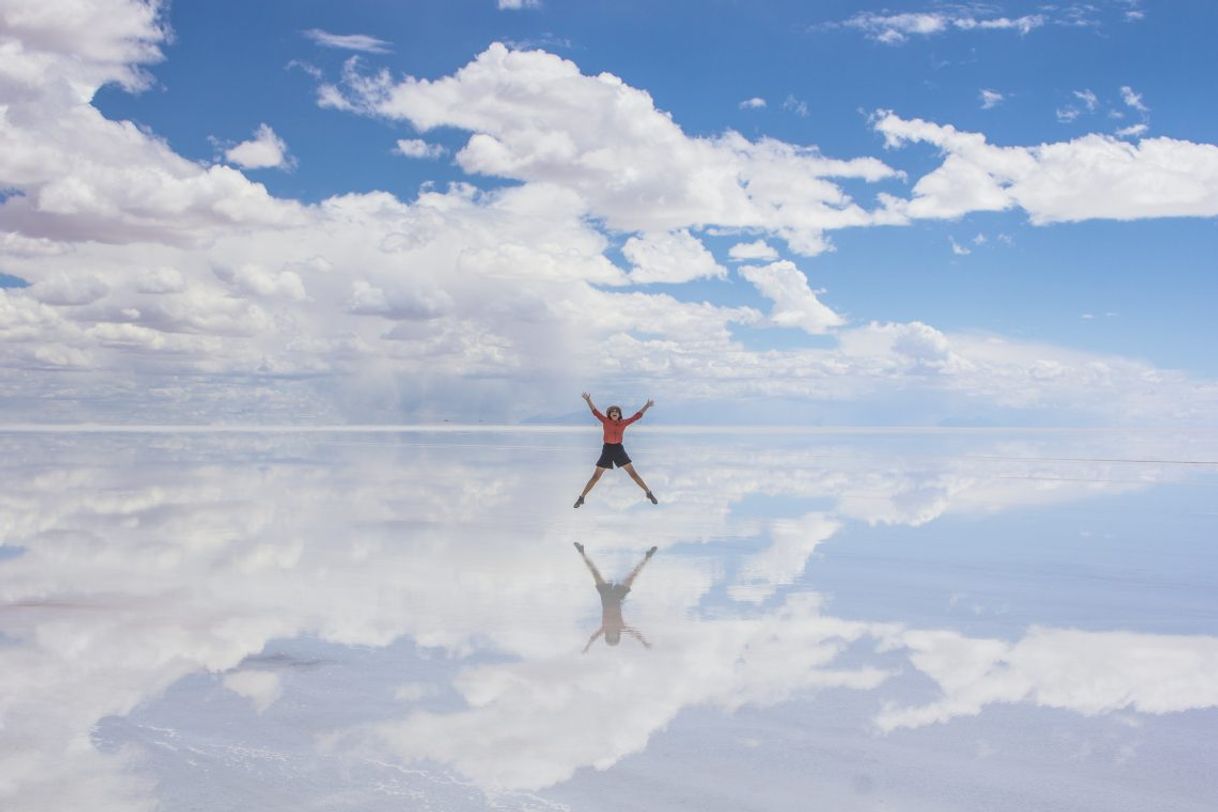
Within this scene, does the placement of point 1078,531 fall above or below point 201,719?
above

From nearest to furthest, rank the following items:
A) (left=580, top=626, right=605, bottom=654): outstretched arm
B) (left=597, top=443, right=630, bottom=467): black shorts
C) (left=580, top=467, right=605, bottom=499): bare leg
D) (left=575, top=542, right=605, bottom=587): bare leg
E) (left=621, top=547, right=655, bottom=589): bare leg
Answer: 1. (left=580, top=626, right=605, bottom=654): outstretched arm
2. (left=621, top=547, right=655, bottom=589): bare leg
3. (left=575, top=542, right=605, bottom=587): bare leg
4. (left=580, top=467, right=605, bottom=499): bare leg
5. (left=597, top=443, right=630, bottom=467): black shorts

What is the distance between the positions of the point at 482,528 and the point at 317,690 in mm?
8633

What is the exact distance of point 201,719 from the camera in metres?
6.11

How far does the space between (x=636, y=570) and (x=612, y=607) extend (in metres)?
2.15

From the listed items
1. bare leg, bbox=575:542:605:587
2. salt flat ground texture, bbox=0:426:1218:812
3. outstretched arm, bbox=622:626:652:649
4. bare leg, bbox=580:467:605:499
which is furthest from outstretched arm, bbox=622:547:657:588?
bare leg, bbox=580:467:605:499

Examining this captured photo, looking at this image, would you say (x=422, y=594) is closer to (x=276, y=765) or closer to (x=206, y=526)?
(x=276, y=765)

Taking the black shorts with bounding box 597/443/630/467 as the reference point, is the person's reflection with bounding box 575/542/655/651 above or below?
below

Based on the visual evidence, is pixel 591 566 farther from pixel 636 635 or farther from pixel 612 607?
pixel 636 635

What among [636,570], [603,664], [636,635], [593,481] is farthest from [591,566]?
[593,481]

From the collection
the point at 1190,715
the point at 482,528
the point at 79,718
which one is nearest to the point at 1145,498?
the point at 482,528

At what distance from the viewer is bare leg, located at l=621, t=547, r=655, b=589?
10.9 metres

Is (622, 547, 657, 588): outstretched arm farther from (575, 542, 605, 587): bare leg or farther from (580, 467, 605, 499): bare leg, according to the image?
(580, 467, 605, 499): bare leg

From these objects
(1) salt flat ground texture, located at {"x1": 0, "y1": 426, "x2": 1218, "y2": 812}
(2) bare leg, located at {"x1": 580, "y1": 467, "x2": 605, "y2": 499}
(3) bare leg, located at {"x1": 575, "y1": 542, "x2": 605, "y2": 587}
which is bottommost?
(1) salt flat ground texture, located at {"x1": 0, "y1": 426, "x2": 1218, "y2": 812}

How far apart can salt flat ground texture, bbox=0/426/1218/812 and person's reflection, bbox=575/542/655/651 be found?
0.09 metres
